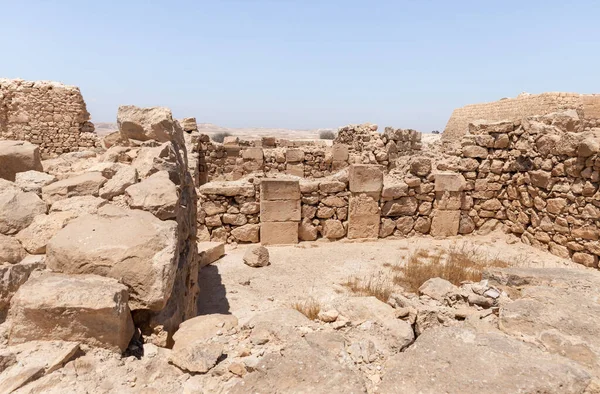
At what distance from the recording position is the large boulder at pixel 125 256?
2.15m

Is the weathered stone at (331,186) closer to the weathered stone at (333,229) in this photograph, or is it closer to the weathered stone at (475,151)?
the weathered stone at (333,229)

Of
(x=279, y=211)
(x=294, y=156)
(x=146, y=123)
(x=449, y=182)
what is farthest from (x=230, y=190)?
(x=294, y=156)

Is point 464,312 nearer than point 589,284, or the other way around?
point 464,312

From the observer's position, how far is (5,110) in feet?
43.2

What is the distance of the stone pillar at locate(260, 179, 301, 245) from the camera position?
22.8 ft

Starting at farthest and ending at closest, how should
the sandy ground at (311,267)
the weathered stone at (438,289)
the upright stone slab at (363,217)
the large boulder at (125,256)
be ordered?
the upright stone slab at (363,217)
the sandy ground at (311,267)
the weathered stone at (438,289)
the large boulder at (125,256)

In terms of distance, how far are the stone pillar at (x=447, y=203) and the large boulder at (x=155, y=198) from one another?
6.18m

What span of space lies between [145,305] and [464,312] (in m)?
2.57

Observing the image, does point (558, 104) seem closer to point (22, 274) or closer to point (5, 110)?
point (22, 274)

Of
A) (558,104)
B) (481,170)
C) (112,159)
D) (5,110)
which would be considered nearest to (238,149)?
(5,110)

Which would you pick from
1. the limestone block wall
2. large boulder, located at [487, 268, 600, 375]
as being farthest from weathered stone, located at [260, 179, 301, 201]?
the limestone block wall

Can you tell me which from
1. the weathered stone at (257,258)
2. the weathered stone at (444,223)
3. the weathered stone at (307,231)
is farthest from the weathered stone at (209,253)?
the weathered stone at (444,223)

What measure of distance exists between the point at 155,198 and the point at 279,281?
119 inches

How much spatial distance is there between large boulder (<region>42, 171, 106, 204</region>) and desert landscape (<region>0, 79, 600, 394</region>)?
0.04ft
